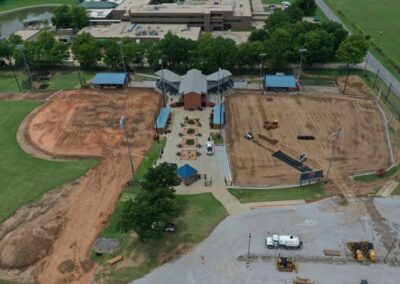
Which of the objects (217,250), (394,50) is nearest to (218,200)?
(217,250)

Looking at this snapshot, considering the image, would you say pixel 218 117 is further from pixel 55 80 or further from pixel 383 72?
pixel 383 72

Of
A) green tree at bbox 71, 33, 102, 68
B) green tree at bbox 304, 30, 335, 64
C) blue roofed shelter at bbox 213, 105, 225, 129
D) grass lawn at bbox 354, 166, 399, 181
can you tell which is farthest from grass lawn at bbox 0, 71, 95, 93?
grass lawn at bbox 354, 166, 399, 181

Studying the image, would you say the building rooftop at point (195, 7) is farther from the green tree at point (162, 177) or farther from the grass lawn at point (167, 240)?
the grass lawn at point (167, 240)

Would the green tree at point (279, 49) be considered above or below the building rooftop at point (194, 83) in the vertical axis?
above

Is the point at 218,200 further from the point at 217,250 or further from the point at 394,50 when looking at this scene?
the point at 394,50

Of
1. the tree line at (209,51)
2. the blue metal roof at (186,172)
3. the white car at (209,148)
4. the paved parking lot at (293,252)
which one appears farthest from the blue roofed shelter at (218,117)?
the paved parking lot at (293,252)

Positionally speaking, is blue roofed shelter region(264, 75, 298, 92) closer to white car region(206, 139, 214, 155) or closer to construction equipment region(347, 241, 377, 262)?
white car region(206, 139, 214, 155)
